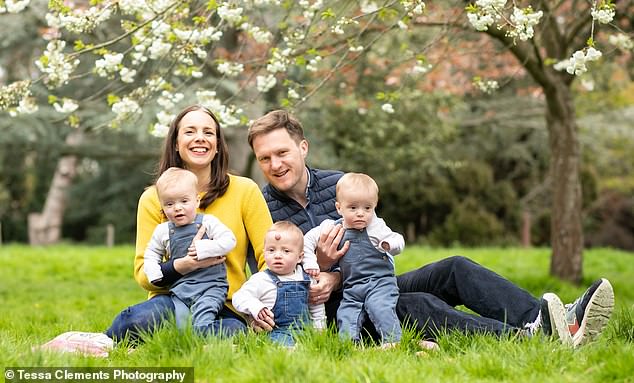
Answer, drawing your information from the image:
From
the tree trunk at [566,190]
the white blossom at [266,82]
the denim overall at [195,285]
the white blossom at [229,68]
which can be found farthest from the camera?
the tree trunk at [566,190]

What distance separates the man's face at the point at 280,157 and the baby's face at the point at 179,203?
0.54 metres

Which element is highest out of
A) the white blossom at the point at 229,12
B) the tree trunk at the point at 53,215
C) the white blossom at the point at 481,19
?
the white blossom at the point at 229,12

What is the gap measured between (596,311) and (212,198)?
2.11m

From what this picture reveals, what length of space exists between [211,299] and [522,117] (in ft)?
46.3

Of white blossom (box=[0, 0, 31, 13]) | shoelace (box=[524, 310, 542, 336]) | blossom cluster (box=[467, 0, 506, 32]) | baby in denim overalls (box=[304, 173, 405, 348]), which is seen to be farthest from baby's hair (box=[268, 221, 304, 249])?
white blossom (box=[0, 0, 31, 13])

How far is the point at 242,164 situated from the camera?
44.1ft

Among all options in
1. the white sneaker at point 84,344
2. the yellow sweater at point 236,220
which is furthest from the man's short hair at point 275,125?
the white sneaker at point 84,344

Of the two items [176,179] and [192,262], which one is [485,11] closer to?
[176,179]

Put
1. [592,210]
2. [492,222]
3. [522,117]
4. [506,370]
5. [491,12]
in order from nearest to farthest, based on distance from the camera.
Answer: [506,370] < [491,12] < [522,117] < [492,222] < [592,210]

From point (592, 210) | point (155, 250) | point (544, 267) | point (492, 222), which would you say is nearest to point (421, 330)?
point (155, 250)

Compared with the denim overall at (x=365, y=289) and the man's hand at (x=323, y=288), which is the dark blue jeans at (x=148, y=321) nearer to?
the man's hand at (x=323, y=288)

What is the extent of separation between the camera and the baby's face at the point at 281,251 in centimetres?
400

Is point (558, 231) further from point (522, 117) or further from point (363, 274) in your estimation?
point (522, 117)

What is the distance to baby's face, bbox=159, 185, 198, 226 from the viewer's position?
13.1 feet
